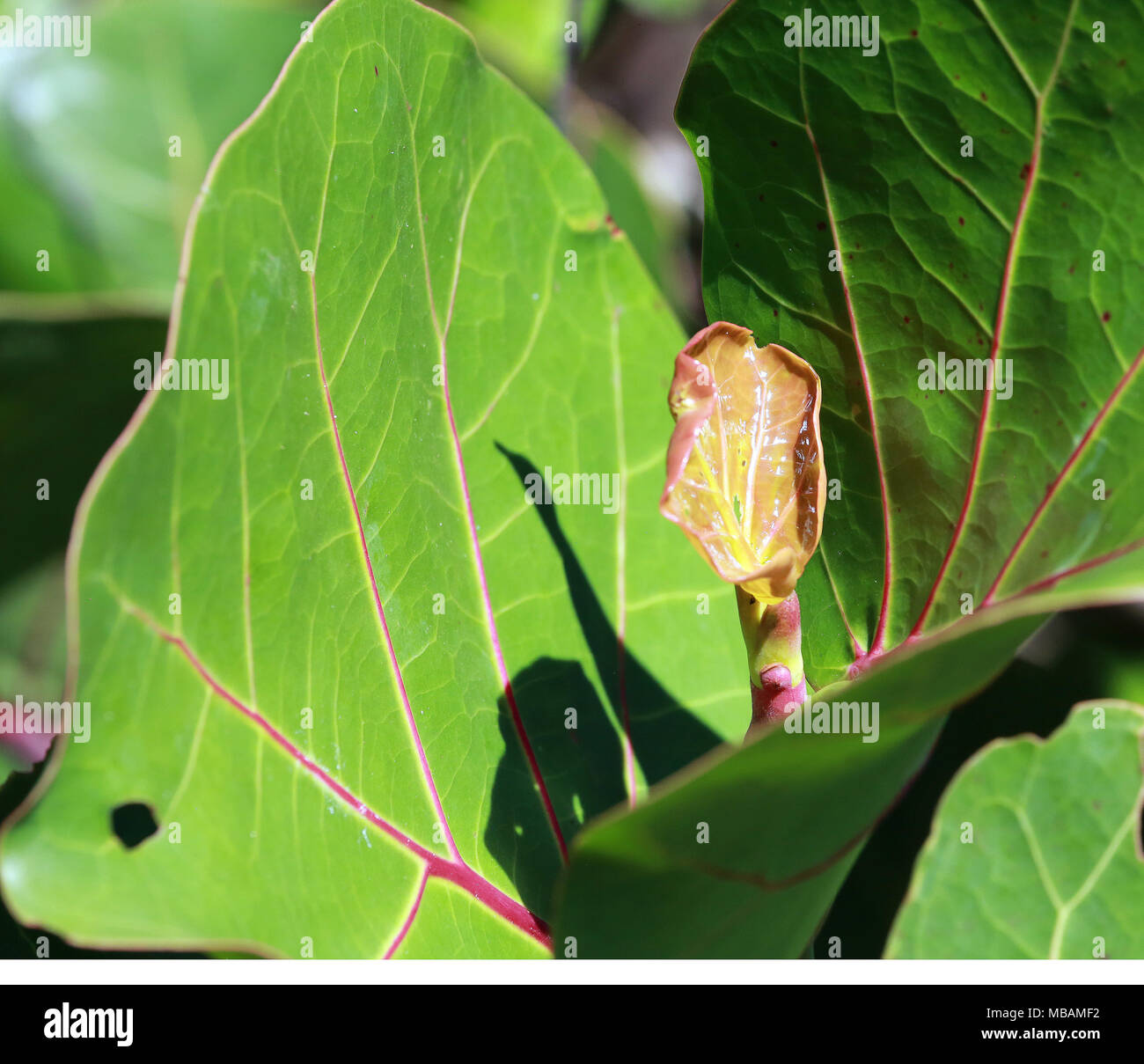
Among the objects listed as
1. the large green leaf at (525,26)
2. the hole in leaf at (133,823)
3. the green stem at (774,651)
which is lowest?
the hole in leaf at (133,823)

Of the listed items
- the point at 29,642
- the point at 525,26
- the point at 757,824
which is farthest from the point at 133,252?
the point at 757,824

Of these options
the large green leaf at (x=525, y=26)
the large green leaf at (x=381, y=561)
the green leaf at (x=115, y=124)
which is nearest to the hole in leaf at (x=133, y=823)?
the large green leaf at (x=381, y=561)

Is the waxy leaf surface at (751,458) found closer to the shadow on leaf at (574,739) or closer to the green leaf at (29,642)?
the shadow on leaf at (574,739)

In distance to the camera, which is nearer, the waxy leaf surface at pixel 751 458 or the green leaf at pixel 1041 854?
the waxy leaf surface at pixel 751 458

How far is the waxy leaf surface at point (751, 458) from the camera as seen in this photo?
0.51 meters

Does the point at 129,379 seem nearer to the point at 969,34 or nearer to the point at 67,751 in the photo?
the point at 67,751

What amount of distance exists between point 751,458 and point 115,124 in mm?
825

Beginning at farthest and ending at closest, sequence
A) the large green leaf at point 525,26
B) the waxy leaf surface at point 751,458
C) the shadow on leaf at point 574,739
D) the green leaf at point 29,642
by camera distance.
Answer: the large green leaf at point 525,26 < the green leaf at point 29,642 < the shadow on leaf at point 574,739 < the waxy leaf surface at point 751,458

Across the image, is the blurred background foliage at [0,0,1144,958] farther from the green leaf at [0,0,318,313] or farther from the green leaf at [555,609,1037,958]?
the green leaf at [555,609,1037,958]

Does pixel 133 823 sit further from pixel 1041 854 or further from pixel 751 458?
pixel 1041 854

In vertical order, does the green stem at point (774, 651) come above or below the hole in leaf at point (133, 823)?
above

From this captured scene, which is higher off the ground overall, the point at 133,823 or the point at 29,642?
the point at 29,642

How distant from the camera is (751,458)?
1.78ft
